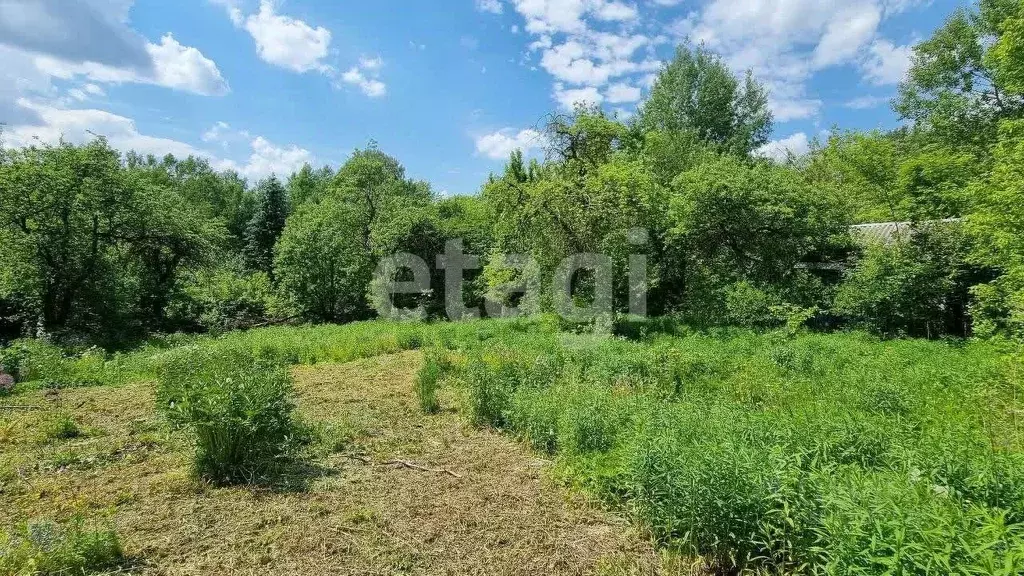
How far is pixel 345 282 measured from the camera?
2256 cm

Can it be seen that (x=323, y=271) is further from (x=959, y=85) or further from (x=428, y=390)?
(x=959, y=85)

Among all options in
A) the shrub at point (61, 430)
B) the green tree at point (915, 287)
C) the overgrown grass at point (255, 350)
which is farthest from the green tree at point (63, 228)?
the green tree at point (915, 287)

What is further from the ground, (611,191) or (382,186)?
(382,186)

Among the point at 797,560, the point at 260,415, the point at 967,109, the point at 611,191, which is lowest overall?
the point at 797,560

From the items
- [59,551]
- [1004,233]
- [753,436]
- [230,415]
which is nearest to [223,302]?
[230,415]

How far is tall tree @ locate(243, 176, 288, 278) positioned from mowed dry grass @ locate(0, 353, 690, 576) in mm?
26827

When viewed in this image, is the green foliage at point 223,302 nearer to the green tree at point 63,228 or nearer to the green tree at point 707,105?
the green tree at point 63,228

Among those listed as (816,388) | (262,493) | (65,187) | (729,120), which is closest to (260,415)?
(262,493)

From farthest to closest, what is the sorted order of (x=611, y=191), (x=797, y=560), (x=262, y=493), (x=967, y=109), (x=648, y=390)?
(x=967, y=109)
(x=611, y=191)
(x=648, y=390)
(x=262, y=493)
(x=797, y=560)

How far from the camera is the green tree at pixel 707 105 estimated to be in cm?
2814

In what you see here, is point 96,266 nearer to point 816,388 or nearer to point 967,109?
point 816,388

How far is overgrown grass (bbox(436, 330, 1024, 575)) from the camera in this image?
2467 mm

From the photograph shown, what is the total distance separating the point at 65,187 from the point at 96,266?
273cm

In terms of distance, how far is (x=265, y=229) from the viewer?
3250cm
